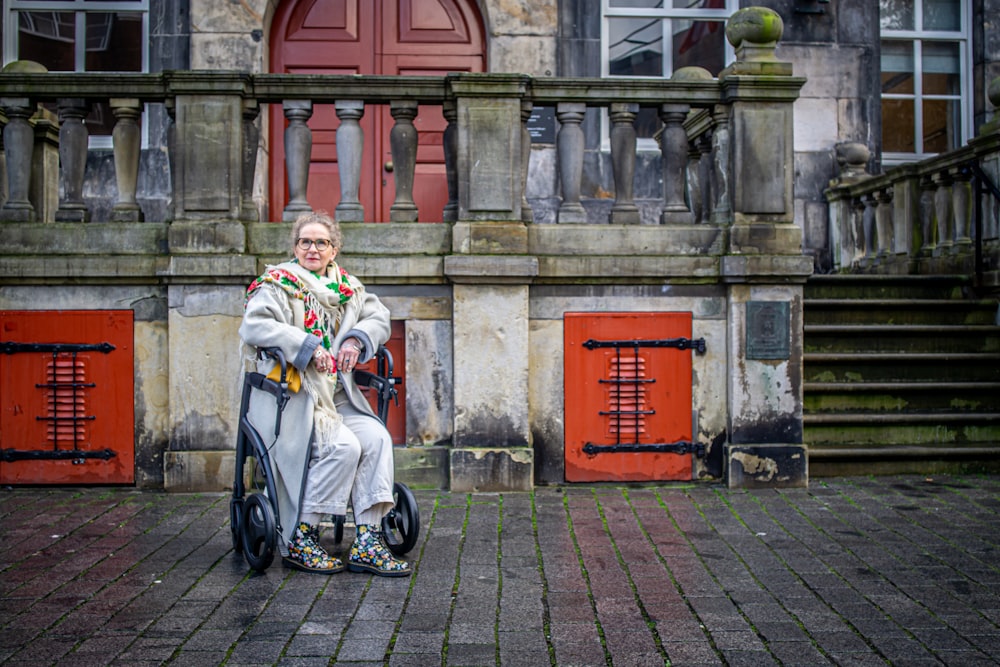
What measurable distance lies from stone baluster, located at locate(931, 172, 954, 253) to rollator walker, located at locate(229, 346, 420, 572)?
5.93 m

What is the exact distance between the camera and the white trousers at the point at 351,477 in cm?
476

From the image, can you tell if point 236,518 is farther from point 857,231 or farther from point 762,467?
point 857,231

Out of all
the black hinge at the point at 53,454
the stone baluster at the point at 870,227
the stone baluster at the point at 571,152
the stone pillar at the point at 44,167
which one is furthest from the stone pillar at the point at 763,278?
the stone pillar at the point at 44,167

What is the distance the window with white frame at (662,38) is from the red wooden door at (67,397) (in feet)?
19.6

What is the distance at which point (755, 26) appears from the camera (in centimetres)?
677

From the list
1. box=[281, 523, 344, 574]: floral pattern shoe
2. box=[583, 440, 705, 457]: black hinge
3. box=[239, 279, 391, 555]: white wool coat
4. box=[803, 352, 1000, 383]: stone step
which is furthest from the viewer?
box=[803, 352, 1000, 383]: stone step

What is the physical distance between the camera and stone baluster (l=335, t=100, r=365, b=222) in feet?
21.9

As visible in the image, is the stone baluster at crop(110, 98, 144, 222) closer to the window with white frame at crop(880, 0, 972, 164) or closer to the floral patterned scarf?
the floral patterned scarf

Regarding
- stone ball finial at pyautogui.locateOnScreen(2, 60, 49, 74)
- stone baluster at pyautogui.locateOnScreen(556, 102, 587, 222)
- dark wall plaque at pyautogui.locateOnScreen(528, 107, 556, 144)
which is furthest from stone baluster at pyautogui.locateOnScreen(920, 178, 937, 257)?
stone ball finial at pyautogui.locateOnScreen(2, 60, 49, 74)

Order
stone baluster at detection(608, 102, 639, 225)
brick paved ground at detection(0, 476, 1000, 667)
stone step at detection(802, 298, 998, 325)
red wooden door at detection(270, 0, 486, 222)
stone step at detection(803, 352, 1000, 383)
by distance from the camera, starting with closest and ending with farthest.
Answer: brick paved ground at detection(0, 476, 1000, 667)
stone baluster at detection(608, 102, 639, 225)
stone step at detection(803, 352, 1000, 383)
stone step at detection(802, 298, 998, 325)
red wooden door at detection(270, 0, 486, 222)

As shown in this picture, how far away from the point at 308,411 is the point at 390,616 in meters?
1.19

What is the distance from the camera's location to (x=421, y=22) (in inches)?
396

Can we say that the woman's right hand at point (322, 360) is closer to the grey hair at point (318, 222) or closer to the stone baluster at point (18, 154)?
the grey hair at point (318, 222)

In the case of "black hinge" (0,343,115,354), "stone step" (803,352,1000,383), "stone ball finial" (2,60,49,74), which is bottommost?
"stone step" (803,352,1000,383)
